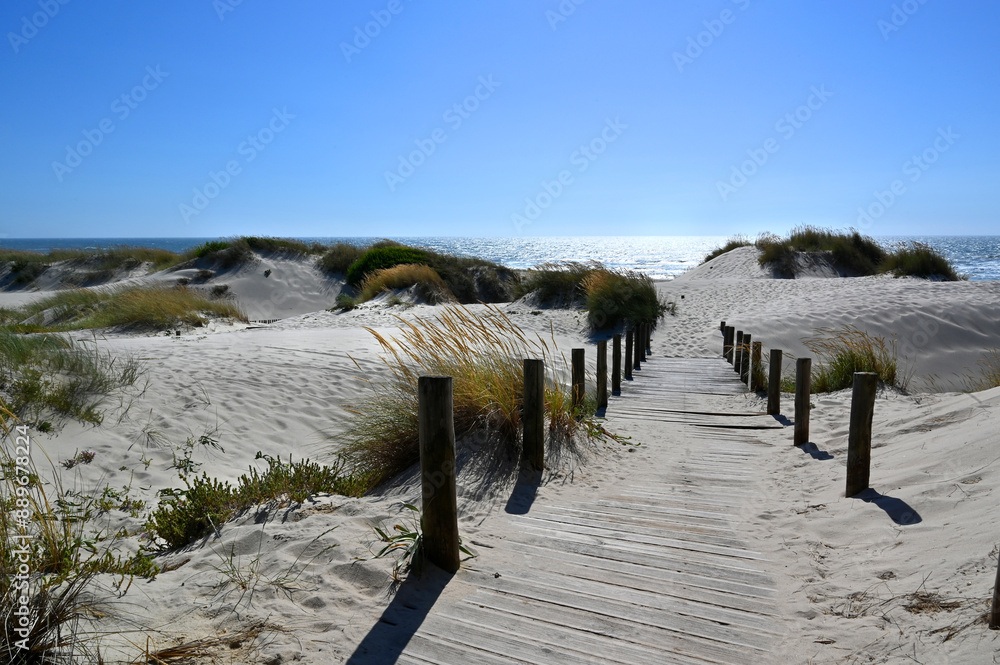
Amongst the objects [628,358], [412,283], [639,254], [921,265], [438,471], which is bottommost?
[628,358]

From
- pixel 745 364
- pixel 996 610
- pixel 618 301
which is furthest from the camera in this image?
pixel 618 301

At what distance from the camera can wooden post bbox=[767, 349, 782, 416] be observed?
7176 millimetres

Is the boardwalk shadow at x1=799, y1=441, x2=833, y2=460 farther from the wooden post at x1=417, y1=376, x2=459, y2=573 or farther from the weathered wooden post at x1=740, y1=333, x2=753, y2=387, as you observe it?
the wooden post at x1=417, y1=376, x2=459, y2=573

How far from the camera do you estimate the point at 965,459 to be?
394cm

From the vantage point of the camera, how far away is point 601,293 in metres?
15.7

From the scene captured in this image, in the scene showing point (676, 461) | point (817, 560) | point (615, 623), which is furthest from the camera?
point (676, 461)

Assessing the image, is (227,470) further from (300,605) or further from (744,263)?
(744,263)

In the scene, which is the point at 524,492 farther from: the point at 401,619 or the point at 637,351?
the point at 637,351

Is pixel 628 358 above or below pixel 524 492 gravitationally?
above

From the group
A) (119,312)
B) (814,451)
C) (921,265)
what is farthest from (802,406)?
(921,265)

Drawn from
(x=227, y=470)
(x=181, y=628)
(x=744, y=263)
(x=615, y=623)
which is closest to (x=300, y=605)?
(x=181, y=628)

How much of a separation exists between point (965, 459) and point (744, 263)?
2423cm

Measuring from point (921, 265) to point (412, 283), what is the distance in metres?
17.4

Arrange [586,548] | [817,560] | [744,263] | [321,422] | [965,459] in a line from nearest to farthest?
[817,560] < [586,548] < [965,459] < [321,422] < [744,263]
